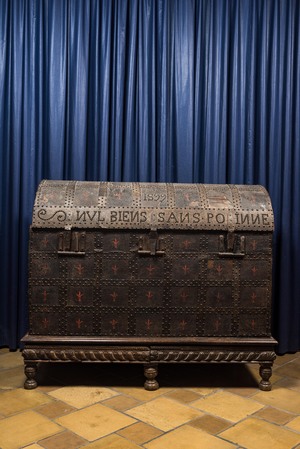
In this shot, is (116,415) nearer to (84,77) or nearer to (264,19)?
(84,77)

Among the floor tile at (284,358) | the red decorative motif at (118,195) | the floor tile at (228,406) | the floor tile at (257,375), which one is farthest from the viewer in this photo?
the floor tile at (284,358)

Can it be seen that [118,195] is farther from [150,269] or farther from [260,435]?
[260,435]

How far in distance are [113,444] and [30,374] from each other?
812mm

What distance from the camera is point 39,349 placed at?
288 centimetres

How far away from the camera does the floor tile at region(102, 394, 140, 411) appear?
2.70m

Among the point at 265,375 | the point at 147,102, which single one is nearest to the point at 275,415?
the point at 265,375

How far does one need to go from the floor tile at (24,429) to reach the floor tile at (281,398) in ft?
3.62

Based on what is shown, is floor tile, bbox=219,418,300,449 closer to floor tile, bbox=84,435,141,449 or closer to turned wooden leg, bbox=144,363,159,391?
floor tile, bbox=84,435,141,449

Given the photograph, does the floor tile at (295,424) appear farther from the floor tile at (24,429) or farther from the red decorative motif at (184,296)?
the floor tile at (24,429)

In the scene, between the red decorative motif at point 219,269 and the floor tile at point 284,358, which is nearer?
the red decorative motif at point 219,269

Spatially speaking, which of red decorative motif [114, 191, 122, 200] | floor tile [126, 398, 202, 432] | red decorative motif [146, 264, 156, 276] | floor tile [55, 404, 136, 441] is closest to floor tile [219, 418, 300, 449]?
floor tile [126, 398, 202, 432]

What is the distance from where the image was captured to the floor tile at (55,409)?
2.60 meters

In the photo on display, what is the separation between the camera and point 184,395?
9.44ft

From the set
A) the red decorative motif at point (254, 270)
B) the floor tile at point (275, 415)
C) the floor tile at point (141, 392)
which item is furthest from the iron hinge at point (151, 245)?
the floor tile at point (275, 415)
